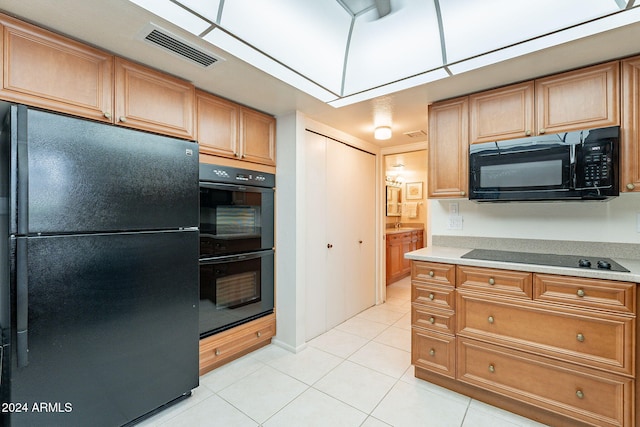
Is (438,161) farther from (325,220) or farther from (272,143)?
(272,143)

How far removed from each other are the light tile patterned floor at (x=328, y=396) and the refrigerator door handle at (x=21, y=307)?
2.81 ft

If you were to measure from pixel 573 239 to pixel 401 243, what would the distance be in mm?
3234

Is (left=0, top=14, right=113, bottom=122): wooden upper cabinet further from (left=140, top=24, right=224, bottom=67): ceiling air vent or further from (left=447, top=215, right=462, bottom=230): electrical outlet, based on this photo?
(left=447, top=215, right=462, bottom=230): electrical outlet

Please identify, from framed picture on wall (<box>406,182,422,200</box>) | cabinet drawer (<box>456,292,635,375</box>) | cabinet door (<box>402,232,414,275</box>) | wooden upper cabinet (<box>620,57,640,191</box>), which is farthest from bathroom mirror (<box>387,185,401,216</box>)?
wooden upper cabinet (<box>620,57,640,191</box>)

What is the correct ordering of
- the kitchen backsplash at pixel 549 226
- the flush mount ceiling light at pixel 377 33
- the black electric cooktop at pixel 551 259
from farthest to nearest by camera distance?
1. the kitchen backsplash at pixel 549 226
2. the black electric cooktop at pixel 551 259
3. the flush mount ceiling light at pixel 377 33

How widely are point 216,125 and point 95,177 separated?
39.6 inches

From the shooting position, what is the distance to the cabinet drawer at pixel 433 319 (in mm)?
2057

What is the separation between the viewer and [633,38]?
1.55m

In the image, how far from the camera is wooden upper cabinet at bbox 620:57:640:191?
170cm

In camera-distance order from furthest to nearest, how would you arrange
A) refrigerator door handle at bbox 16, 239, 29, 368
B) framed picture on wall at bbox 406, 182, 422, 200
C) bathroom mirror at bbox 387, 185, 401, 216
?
framed picture on wall at bbox 406, 182, 422, 200 → bathroom mirror at bbox 387, 185, 401, 216 → refrigerator door handle at bbox 16, 239, 29, 368

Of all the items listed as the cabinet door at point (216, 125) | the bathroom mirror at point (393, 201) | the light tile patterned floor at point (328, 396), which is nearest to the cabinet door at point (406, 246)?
the bathroom mirror at point (393, 201)

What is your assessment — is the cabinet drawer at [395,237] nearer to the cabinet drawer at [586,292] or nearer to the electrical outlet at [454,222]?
the electrical outlet at [454,222]

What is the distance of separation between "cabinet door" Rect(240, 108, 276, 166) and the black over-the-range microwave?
1.75 meters

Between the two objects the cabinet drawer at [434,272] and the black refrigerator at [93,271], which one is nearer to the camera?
the black refrigerator at [93,271]
